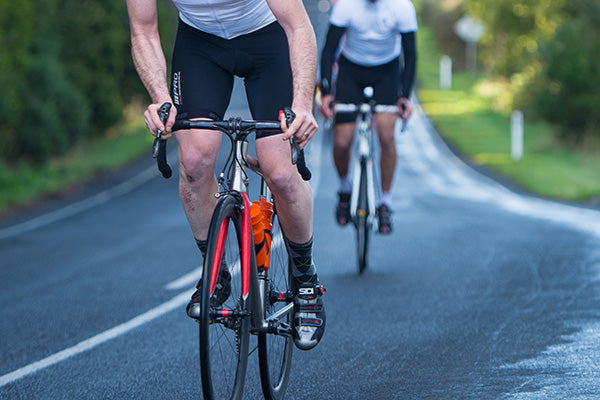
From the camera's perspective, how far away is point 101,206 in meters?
17.6

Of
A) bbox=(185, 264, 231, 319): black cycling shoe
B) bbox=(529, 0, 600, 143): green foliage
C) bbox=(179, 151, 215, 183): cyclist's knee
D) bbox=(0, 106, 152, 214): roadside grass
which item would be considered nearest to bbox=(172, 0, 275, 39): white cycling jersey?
bbox=(179, 151, 215, 183): cyclist's knee

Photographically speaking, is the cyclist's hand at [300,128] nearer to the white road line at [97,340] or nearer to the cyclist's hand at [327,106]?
the white road line at [97,340]

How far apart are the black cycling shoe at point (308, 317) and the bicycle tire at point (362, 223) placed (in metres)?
3.70

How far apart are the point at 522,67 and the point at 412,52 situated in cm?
2720

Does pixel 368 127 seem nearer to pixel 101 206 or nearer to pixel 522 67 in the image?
pixel 101 206

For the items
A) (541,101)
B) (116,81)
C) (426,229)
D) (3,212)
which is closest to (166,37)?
(116,81)

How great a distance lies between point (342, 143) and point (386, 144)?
0.41m

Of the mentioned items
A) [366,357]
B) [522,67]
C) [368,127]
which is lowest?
[522,67]

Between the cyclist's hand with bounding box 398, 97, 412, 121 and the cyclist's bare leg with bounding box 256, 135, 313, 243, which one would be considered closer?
the cyclist's bare leg with bounding box 256, 135, 313, 243

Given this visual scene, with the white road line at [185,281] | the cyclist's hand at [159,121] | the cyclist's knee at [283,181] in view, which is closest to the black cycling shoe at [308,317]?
the cyclist's knee at [283,181]

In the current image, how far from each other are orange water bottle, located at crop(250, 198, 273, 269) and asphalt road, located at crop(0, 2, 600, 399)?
0.76m

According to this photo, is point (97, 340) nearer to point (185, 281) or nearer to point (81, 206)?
point (185, 281)

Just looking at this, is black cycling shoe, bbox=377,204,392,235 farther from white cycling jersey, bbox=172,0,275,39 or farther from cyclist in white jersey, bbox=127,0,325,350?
white cycling jersey, bbox=172,0,275,39

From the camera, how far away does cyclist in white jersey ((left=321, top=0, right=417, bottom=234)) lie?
8531 mm
